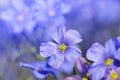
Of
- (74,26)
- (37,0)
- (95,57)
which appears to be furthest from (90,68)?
(37,0)

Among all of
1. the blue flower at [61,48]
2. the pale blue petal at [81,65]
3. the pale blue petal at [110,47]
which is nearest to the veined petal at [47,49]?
the blue flower at [61,48]

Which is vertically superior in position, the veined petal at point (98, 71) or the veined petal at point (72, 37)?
the veined petal at point (72, 37)

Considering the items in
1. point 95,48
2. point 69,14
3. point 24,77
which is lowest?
point 24,77

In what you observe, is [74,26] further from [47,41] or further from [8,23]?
[8,23]

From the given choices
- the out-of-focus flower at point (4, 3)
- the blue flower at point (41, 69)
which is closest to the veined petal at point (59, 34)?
the blue flower at point (41, 69)

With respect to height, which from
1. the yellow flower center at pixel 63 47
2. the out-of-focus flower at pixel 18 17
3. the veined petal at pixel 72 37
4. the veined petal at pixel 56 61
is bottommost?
the veined petal at pixel 56 61

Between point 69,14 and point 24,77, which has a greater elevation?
point 69,14

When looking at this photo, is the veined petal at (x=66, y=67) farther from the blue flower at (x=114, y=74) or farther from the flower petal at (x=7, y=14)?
the flower petal at (x=7, y=14)

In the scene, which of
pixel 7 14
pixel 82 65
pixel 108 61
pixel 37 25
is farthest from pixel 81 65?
pixel 7 14
